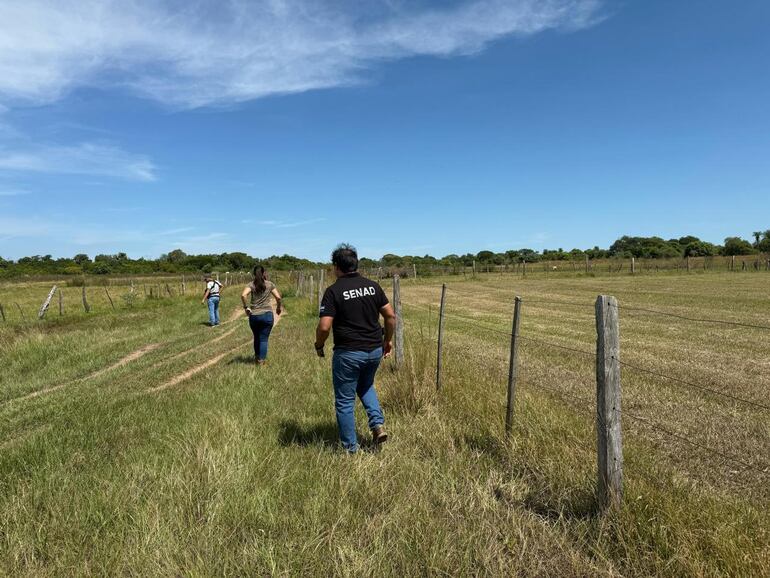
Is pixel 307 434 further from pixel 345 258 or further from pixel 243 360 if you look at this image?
pixel 243 360

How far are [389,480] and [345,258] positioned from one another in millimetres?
1985

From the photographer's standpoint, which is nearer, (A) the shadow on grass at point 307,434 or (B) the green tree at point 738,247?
(A) the shadow on grass at point 307,434

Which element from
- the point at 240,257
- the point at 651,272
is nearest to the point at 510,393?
the point at 651,272

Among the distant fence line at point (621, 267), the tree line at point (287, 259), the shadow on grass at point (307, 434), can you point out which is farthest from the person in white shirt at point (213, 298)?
the tree line at point (287, 259)

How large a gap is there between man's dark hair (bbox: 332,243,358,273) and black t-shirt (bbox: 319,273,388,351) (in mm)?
179

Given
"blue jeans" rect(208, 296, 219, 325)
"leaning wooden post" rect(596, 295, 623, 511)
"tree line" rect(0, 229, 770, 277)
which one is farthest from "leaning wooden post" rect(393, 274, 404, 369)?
"tree line" rect(0, 229, 770, 277)

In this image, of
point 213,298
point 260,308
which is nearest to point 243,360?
point 260,308

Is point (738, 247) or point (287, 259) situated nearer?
point (738, 247)

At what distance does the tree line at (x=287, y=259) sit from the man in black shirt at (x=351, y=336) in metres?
78.7

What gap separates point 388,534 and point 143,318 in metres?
21.3

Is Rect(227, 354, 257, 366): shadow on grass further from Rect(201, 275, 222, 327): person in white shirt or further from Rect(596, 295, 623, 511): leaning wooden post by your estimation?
Rect(201, 275, 222, 327): person in white shirt

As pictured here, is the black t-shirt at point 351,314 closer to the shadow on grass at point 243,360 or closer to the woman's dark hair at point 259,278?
the woman's dark hair at point 259,278

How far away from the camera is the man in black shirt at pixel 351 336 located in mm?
4473

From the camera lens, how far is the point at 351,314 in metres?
4.47
